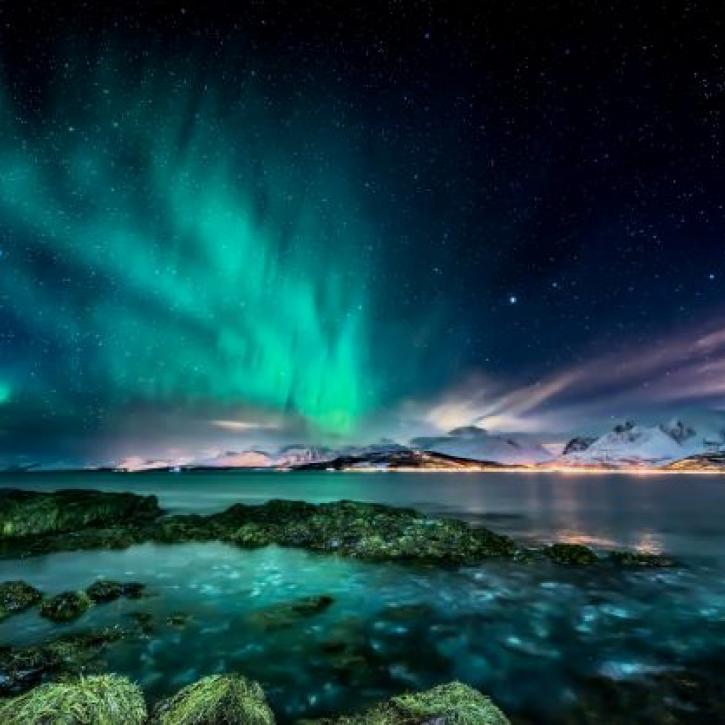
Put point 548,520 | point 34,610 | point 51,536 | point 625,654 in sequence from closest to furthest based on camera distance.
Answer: point 625,654 < point 34,610 < point 51,536 < point 548,520

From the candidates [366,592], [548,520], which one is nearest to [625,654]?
[366,592]

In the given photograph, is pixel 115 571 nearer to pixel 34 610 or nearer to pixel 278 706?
pixel 34 610

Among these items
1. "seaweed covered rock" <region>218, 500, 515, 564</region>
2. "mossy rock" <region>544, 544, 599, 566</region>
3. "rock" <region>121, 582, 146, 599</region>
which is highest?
"seaweed covered rock" <region>218, 500, 515, 564</region>

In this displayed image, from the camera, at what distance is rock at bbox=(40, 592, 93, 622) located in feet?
44.1

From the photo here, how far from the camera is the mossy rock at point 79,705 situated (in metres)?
6.34

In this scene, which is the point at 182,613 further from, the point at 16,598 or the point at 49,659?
the point at 16,598

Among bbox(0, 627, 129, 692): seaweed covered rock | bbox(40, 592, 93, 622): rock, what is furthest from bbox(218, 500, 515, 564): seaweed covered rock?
bbox(0, 627, 129, 692): seaweed covered rock

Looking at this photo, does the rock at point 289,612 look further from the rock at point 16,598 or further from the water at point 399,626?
the rock at point 16,598

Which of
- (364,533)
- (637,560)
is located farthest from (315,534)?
(637,560)

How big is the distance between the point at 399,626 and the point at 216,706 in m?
7.62

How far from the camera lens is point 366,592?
649 inches

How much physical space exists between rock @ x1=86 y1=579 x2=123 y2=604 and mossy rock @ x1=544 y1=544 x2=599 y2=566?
17041mm

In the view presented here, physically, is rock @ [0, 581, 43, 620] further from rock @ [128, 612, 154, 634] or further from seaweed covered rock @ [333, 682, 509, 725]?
seaweed covered rock @ [333, 682, 509, 725]

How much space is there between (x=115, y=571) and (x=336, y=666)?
13593 mm
